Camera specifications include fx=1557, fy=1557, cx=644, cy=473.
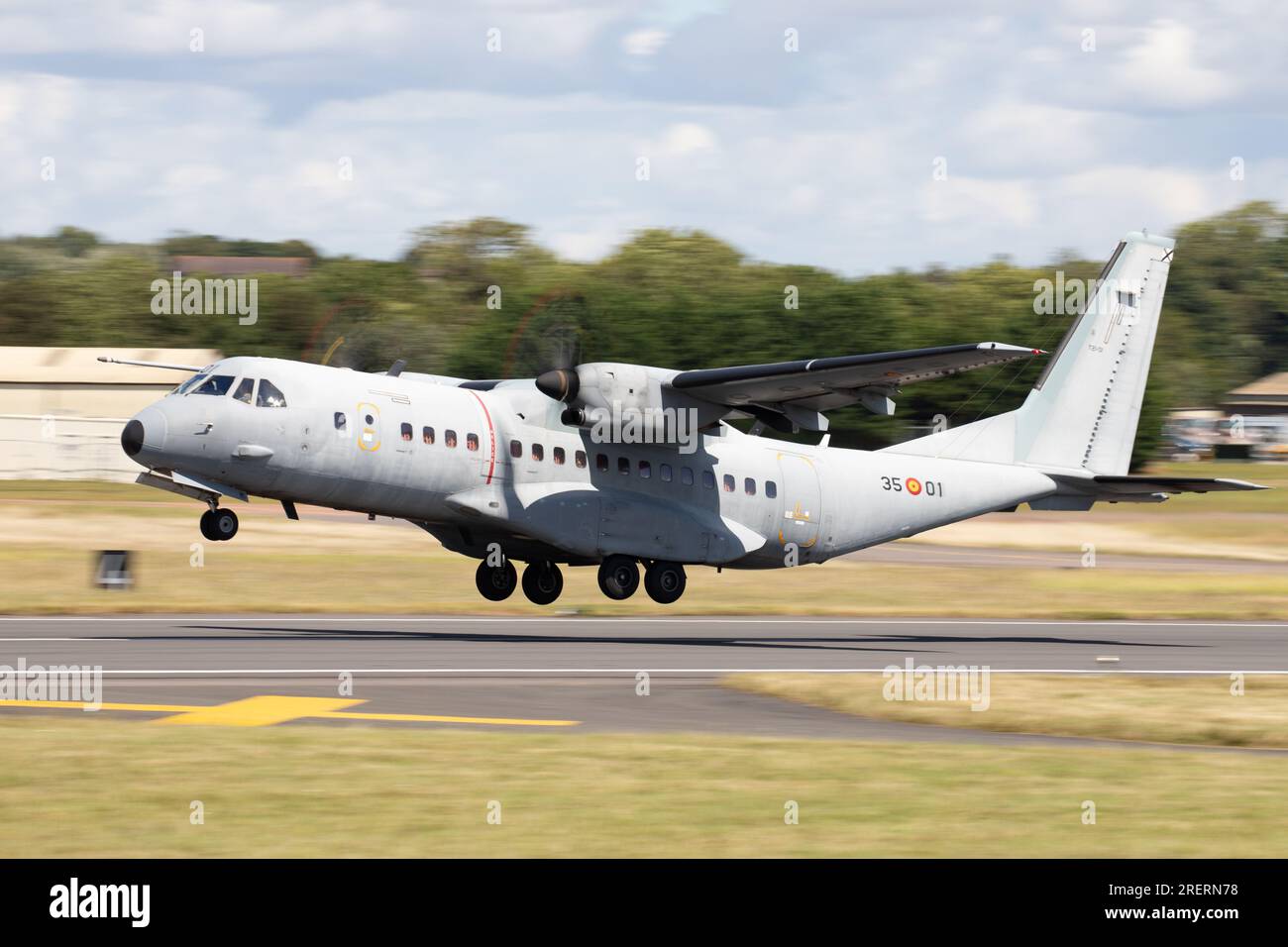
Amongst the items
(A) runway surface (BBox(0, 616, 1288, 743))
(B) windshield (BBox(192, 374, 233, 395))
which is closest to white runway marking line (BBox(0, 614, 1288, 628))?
(A) runway surface (BBox(0, 616, 1288, 743))

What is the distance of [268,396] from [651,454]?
7037 mm

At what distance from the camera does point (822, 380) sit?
1011 inches

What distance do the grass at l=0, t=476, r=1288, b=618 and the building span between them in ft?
47.0

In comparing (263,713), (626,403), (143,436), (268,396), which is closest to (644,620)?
(626,403)

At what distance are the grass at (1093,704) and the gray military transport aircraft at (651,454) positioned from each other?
4.55m

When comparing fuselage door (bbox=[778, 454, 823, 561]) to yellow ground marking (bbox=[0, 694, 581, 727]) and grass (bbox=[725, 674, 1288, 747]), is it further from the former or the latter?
yellow ground marking (bbox=[0, 694, 581, 727])

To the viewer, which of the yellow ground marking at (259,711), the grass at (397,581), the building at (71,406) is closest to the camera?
the yellow ground marking at (259,711)

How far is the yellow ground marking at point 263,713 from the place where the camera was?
16.8m

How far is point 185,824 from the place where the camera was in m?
11.8

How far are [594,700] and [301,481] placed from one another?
6.74m

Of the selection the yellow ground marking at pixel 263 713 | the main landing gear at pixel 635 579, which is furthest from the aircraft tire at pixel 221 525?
the main landing gear at pixel 635 579

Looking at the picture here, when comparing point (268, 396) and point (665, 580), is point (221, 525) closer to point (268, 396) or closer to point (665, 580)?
point (268, 396)

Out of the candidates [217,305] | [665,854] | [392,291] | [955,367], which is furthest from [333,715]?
[392,291]

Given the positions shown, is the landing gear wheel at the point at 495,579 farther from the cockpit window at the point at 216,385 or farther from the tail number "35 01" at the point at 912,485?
the tail number "35 01" at the point at 912,485
